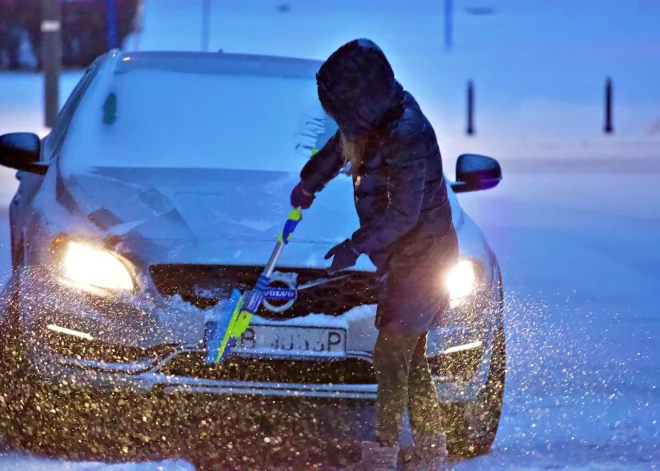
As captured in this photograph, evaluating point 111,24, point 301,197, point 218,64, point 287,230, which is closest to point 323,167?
point 301,197

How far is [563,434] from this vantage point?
4.43 m

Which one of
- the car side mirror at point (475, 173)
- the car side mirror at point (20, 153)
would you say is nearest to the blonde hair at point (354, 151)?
the car side mirror at point (475, 173)

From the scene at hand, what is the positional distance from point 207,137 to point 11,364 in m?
1.50

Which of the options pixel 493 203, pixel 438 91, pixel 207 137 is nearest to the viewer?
pixel 207 137

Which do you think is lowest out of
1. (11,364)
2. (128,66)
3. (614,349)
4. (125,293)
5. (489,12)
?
(489,12)

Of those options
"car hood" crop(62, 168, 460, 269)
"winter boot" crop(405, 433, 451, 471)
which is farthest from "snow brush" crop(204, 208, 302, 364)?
"winter boot" crop(405, 433, 451, 471)

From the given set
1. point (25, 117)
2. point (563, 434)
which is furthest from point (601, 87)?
point (563, 434)

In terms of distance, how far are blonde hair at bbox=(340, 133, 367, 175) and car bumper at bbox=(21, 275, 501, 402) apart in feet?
2.07

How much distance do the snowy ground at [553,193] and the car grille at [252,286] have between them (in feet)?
1.97

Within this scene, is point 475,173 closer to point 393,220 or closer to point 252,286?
point 252,286

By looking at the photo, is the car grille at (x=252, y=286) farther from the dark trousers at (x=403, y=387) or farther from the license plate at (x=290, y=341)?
the dark trousers at (x=403, y=387)

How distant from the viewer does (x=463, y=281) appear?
4262 millimetres

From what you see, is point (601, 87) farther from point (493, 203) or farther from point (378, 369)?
point (378, 369)

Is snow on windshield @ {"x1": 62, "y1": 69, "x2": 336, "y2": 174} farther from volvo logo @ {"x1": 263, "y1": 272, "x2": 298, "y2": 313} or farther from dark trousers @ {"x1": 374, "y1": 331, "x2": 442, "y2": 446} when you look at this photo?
dark trousers @ {"x1": 374, "y1": 331, "x2": 442, "y2": 446}
